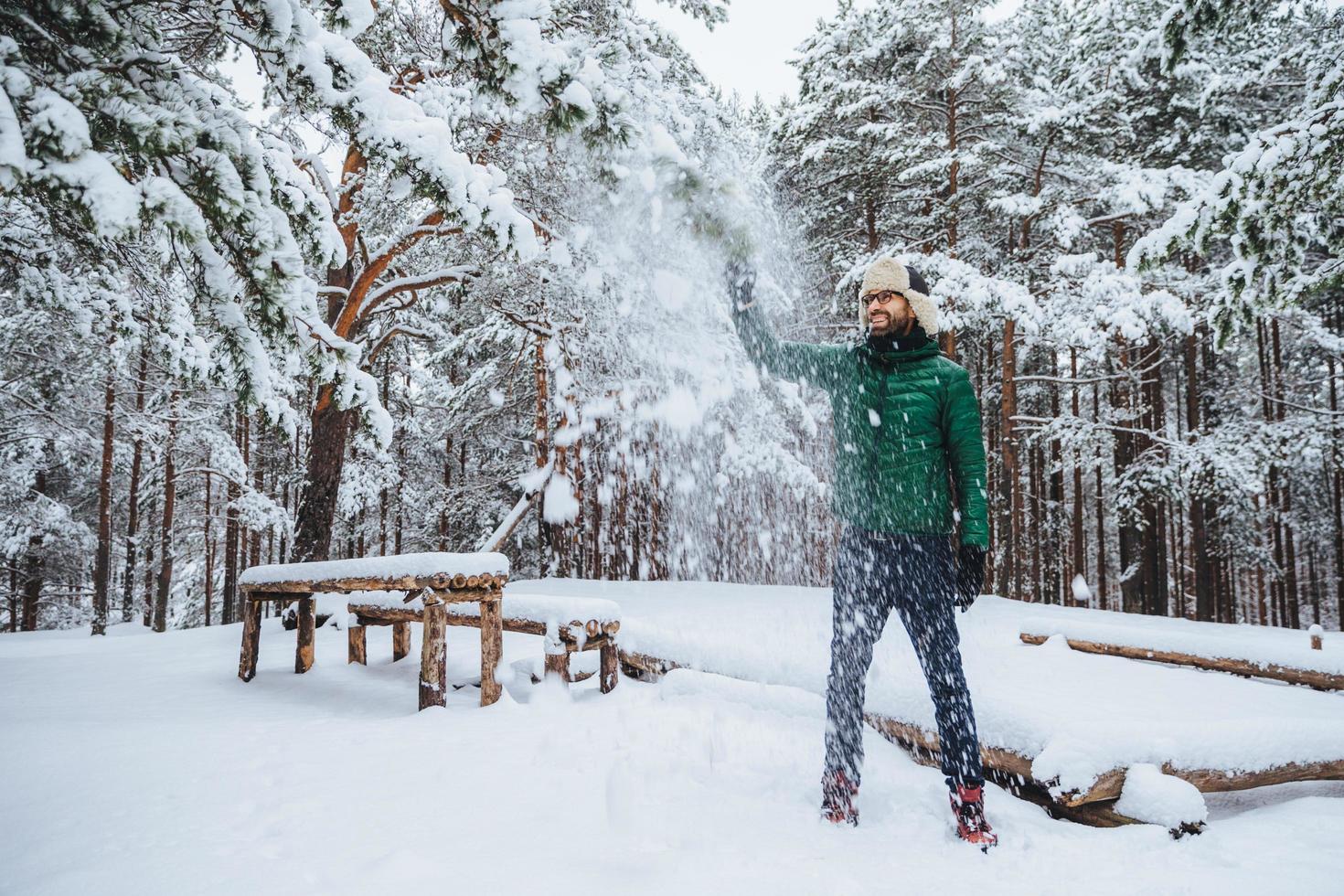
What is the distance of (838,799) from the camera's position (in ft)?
8.60

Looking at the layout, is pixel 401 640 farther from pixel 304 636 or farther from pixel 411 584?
pixel 411 584

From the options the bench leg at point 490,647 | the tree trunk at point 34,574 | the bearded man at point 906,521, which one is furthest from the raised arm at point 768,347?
the tree trunk at point 34,574

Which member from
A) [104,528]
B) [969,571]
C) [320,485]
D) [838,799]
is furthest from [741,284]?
[104,528]

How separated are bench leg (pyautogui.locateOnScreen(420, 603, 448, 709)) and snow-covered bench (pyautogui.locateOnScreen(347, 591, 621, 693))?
1.26 ft

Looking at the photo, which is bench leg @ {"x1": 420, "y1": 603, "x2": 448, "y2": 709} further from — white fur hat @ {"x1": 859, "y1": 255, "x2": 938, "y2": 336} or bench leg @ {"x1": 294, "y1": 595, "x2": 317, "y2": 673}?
white fur hat @ {"x1": 859, "y1": 255, "x2": 938, "y2": 336}

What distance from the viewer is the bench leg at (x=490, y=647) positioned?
414cm

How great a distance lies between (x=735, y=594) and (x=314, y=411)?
6.92 meters

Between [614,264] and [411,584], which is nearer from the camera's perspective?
[411,584]

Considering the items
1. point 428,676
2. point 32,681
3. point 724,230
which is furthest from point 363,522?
point 724,230

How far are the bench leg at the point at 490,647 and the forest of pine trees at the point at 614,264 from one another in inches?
63.6

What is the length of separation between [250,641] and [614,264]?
18.6 ft

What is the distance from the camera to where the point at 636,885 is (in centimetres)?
201

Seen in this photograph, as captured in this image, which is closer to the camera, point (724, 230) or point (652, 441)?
point (724, 230)

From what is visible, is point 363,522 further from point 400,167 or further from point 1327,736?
point 1327,736
